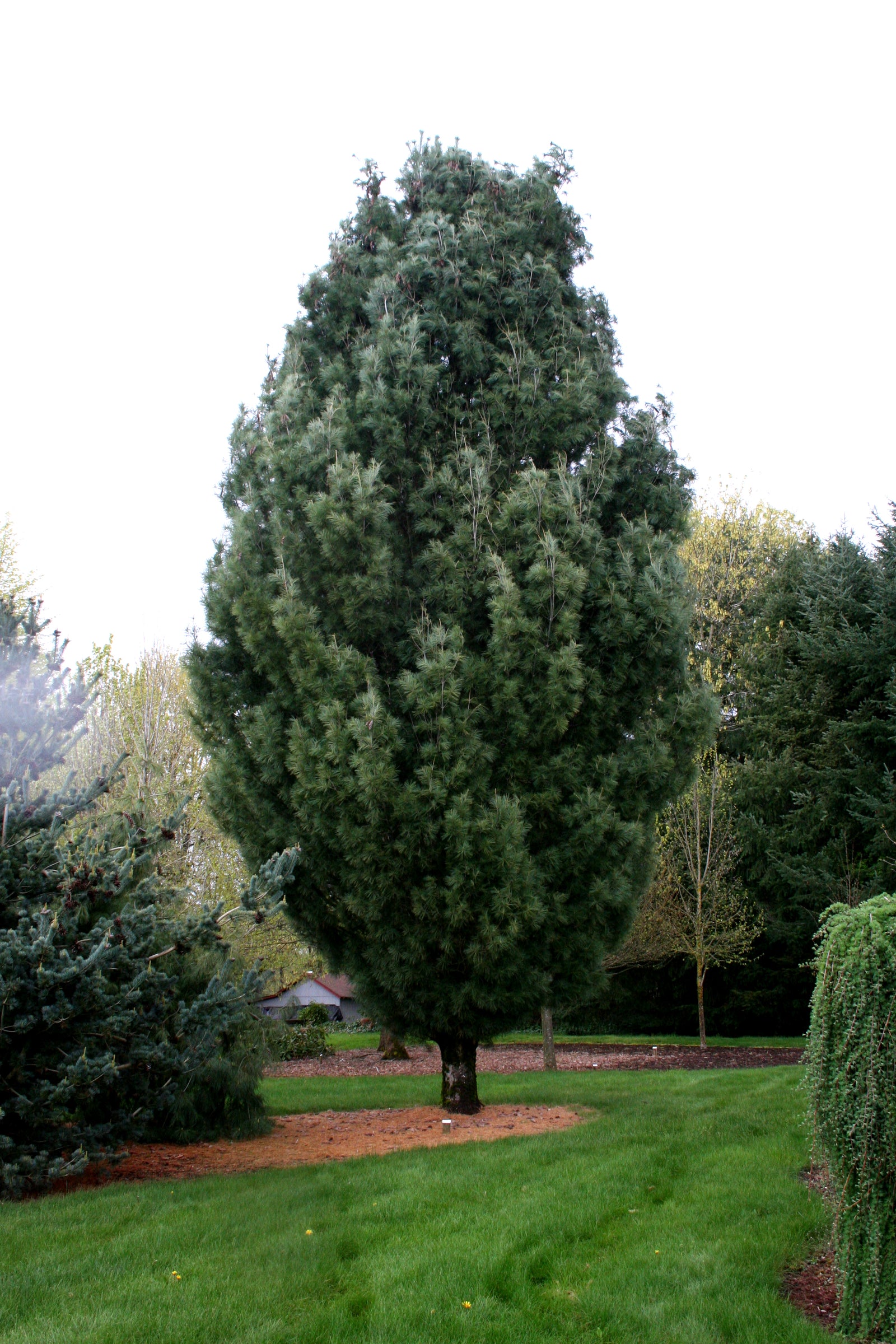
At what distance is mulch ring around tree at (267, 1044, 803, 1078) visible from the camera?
14492 mm

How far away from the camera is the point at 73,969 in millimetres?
5449

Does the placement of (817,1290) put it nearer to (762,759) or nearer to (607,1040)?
(762,759)

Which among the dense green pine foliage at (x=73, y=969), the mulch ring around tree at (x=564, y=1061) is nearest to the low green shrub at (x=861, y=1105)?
the dense green pine foliage at (x=73, y=969)

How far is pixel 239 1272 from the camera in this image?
13.9 feet

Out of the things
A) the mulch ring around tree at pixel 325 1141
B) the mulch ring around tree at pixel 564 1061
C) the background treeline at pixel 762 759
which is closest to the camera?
the mulch ring around tree at pixel 325 1141

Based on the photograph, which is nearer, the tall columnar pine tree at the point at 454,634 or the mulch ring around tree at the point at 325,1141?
the mulch ring around tree at the point at 325,1141

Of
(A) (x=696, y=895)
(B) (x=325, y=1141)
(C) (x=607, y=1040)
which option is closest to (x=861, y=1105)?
(B) (x=325, y=1141)

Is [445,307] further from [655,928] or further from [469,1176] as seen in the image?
[655,928]

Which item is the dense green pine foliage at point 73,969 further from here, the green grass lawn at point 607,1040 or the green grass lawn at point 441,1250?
the green grass lawn at point 607,1040

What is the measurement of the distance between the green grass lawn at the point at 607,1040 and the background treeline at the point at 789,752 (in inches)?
32.8

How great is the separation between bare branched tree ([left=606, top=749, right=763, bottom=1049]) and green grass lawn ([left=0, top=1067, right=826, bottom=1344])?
10.4m

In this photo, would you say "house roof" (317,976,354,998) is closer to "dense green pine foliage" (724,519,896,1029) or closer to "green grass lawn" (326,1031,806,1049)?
"green grass lawn" (326,1031,806,1049)

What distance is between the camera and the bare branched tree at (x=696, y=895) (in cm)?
1695

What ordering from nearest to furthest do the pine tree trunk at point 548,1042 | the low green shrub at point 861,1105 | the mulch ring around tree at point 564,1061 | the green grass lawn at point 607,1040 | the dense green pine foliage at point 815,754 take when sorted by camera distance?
1. the low green shrub at point 861,1105
2. the pine tree trunk at point 548,1042
3. the mulch ring around tree at point 564,1061
4. the dense green pine foliage at point 815,754
5. the green grass lawn at point 607,1040
